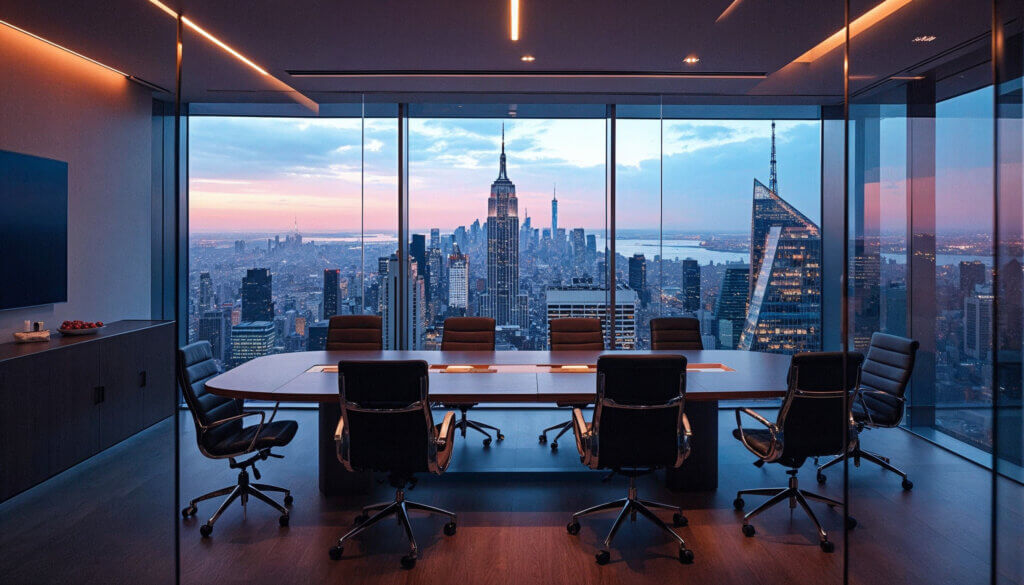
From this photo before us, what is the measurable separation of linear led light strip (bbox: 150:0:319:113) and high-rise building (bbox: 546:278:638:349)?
291cm

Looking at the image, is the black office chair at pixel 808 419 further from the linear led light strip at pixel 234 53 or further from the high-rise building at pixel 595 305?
the linear led light strip at pixel 234 53

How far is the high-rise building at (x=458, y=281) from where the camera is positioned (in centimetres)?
573

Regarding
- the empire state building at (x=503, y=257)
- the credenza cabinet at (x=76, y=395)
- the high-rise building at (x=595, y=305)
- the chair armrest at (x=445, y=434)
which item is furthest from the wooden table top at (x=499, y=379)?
the high-rise building at (x=595, y=305)

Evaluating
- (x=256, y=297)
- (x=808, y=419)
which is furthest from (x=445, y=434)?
(x=808, y=419)

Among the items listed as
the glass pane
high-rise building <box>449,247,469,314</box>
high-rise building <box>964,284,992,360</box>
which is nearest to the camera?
high-rise building <box>964,284,992,360</box>

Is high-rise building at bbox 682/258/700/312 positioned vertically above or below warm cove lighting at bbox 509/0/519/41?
below

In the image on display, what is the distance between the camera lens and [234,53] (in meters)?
4.49

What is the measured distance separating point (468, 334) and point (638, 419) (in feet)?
7.32

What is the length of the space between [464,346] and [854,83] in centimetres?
347

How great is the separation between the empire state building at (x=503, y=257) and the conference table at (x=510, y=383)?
0.99m

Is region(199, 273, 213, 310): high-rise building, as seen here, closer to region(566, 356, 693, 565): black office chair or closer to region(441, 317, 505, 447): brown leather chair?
region(441, 317, 505, 447): brown leather chair

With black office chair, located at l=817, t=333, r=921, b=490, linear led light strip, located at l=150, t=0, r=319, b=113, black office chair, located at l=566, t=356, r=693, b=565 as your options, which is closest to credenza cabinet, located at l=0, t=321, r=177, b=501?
linear led light strip, located at l=150, t=0, r=319, b=113

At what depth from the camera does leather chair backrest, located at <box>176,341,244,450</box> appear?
10.9 feet

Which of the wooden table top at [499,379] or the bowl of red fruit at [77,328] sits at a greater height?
the bowl of red fruit at [77,328]
